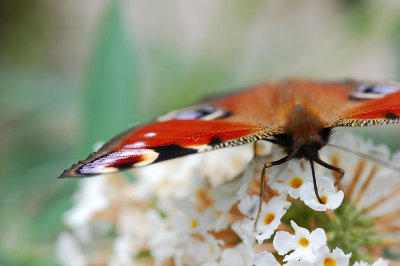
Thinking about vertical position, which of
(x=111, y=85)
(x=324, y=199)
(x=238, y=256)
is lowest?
(x=238, y=256)

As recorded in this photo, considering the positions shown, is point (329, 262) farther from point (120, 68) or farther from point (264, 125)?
point (120, 68)

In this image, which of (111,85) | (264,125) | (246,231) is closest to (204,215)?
(246,231)

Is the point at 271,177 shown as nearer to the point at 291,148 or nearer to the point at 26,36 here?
the point at 291,148

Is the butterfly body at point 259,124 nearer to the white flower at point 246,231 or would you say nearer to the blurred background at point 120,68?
the white flower at point 246,231

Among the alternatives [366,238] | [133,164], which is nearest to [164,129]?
[133,164]

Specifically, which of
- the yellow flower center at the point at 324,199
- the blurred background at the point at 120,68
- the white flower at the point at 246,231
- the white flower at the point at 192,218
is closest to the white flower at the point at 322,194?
the yellow flower center at the point at 324,199

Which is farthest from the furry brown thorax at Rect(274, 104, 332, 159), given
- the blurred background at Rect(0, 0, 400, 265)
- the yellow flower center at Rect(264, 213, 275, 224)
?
the blurred background at Rect(0, 0, 400, 265)
